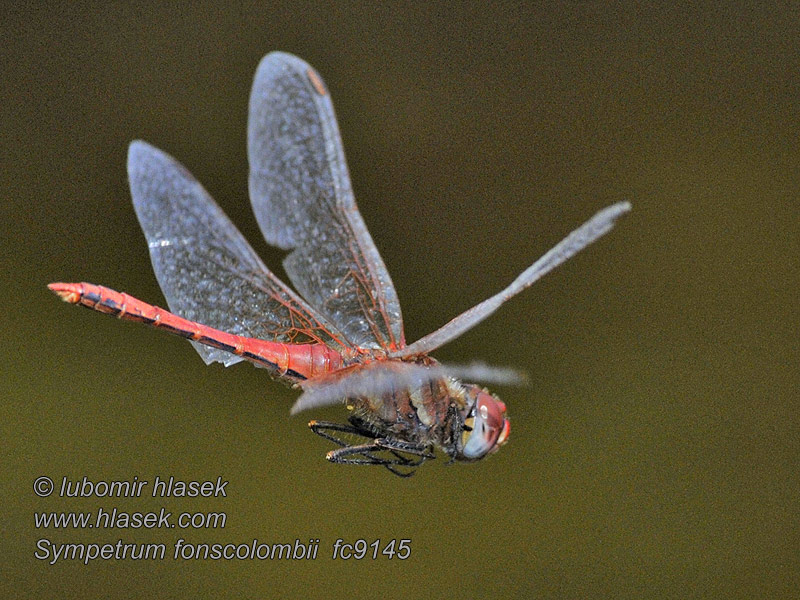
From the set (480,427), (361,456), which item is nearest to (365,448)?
(361,456)

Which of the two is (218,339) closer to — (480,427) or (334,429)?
(334,429)

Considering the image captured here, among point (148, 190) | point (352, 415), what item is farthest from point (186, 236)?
point (352, 415)

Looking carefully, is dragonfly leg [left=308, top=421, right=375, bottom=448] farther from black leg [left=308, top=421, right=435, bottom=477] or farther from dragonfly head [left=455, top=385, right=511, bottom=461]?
dragonfly head [left=455, top=385, right=511, bottom=461]

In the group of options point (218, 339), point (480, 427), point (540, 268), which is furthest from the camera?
point (480, 427)

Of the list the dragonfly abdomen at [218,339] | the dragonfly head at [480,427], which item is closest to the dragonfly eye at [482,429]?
the dragonfly head at [480,427]

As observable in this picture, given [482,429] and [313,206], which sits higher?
[313,206]

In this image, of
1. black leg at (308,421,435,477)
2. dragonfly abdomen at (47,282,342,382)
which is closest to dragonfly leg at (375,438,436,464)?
black leg at (308,421,435,477)
